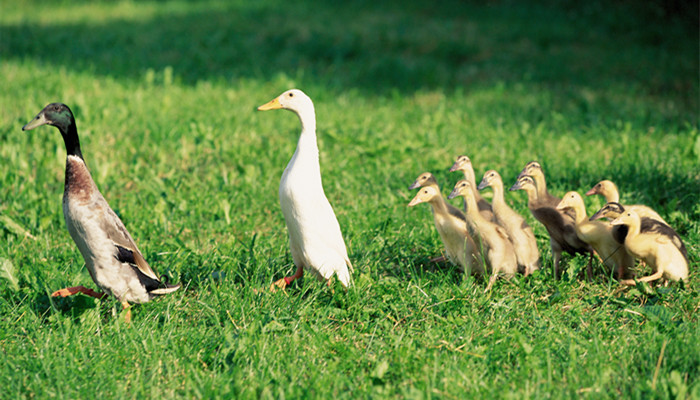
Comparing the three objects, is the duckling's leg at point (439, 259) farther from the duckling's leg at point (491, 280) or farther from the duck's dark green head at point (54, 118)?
the duck's dark green head at point (54, 118)

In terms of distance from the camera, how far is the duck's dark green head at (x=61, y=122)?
4109 mm

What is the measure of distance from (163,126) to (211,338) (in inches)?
165

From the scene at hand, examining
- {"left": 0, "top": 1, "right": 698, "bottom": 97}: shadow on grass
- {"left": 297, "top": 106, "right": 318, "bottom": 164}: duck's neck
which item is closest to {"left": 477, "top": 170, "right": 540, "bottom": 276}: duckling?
{"left": 297, "top": 106, "right": 318, "bottom": 164}: duck's neck

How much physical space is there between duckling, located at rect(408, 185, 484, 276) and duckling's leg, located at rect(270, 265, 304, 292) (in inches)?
32.0

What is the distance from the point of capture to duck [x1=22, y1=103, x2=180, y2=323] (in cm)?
391

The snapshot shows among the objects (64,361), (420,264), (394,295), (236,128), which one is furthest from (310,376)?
(236,128)

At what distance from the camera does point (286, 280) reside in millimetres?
4277

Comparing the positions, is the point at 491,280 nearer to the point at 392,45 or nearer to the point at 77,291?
the point at 77,291

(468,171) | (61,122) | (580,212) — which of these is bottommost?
(580,212)

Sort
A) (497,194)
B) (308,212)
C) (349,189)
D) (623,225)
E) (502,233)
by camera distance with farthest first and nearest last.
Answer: (349,189)
(497,194)
(502,233)
(623,225)
(308,212)

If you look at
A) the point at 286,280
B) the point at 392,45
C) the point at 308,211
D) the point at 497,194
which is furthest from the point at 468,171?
the point at 392,45

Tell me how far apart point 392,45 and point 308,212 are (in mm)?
8153

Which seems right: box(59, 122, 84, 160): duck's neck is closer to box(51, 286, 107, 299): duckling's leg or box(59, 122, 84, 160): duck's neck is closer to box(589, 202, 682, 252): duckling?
box(51, 286, 107, 299): duckling's leg

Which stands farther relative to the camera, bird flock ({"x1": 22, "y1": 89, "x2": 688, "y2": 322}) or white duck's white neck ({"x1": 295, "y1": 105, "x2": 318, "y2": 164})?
white duck's white neck ({"x1": 295, "y1": 105, "x2": 318, "y2": 164})
